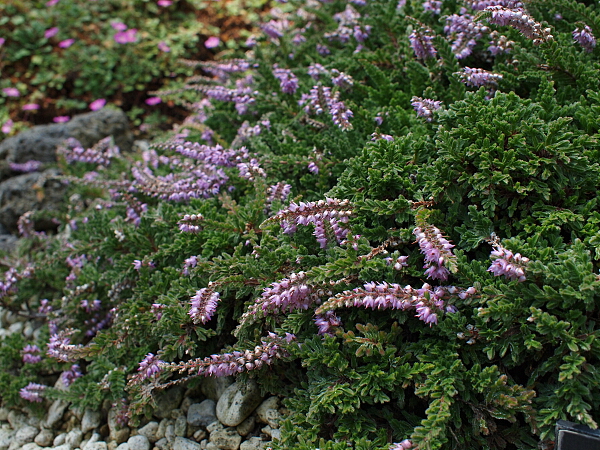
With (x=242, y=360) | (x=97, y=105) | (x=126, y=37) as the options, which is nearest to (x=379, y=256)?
(x=242, y=360)

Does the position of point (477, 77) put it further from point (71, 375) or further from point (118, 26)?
point (118, 26)

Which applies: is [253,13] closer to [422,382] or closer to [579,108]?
[579,108]

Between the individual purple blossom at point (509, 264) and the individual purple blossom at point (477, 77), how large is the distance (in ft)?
3.16

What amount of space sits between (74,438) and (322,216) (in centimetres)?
167

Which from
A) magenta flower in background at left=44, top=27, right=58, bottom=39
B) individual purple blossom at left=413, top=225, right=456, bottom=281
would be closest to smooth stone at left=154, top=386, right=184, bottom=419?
individual purple blossom at left=413, top=225, right=456, bottom=281

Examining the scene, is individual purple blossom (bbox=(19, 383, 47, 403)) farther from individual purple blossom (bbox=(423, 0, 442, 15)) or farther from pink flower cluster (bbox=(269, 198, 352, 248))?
individual purple blossom (bbox=(423, 0, 442, 15))

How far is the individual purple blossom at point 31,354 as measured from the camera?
2859 mm

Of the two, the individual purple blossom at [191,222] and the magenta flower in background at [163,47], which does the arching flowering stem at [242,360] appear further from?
the magenta flower in background at [163,47]

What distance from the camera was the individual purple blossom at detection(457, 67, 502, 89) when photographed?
239cm

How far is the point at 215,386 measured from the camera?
2.42 m

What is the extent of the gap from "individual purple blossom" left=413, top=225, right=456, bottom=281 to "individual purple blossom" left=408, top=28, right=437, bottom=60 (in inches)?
45.8

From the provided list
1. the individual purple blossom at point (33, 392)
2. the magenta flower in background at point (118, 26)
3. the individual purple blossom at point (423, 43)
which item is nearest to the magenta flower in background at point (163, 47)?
the magenta flower in background at point (118, 26)

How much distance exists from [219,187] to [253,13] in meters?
3.60

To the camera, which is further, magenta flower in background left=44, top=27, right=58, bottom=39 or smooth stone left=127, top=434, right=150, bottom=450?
magenta flower in background left=44, top=27, right=58, bottom=39
